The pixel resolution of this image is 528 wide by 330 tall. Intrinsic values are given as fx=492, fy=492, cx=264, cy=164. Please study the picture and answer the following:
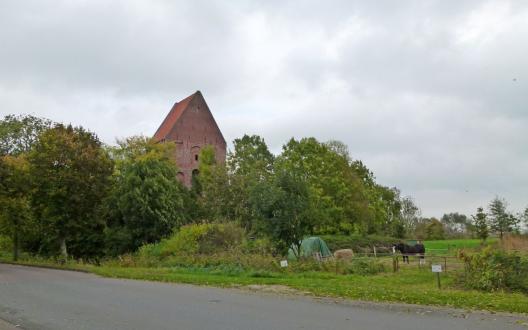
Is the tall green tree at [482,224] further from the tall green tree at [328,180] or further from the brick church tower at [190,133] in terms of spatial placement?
the brick church tower at [190,133]

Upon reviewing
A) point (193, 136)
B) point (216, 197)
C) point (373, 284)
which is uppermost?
point (193, 136)

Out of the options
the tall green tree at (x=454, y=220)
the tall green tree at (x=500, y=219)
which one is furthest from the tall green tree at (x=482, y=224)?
the tall green tree at (x=454, y=220)

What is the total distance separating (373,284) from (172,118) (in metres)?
56.0

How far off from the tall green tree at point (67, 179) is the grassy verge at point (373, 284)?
7675 mm

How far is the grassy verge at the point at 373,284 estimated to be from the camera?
12.6m

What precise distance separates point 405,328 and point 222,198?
3634 centimetres

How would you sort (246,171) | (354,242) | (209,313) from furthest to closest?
1. (246,171)
2. (354,242)
3. (209,313)

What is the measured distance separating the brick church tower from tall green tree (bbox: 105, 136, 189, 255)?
27.8 metres

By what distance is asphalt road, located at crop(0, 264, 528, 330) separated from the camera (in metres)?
9.85

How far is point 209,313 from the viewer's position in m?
11.3

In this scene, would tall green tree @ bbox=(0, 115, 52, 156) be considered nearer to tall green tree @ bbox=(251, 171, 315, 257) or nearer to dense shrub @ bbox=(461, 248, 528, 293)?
tall green tree @ bbox=(251, 171, 315, 257)

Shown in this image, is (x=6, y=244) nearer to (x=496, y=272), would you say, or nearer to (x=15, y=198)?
(x=15, y=198)

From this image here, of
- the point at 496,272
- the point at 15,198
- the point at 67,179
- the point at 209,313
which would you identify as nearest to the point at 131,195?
the point at 67,179

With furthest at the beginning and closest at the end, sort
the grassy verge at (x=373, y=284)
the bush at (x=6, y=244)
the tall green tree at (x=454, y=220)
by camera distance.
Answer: the tall green tree at (x=454, y=220) < the bush at (x=6, y=244) < the grassy verge at (x=373, y=284)
